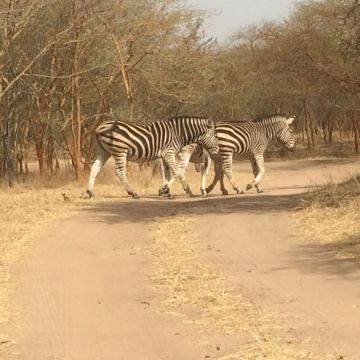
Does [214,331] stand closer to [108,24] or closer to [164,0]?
[108,24]

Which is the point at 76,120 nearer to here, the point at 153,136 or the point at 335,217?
the point at 153,136

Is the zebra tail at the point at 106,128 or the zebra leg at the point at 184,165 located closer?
the zebra tail at the point at 106,128

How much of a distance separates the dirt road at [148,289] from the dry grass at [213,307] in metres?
0.10

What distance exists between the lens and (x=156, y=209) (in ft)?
46.1

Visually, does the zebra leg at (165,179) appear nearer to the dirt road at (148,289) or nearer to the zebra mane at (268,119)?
the zebra mane at (268,119)

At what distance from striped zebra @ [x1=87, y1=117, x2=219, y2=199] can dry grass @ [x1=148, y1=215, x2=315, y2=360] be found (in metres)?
7.19

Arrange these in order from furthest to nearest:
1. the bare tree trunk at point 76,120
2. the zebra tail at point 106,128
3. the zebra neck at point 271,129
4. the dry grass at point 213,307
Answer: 1. the zebra neck at point 271,129
2. the bare tree trunk at point 76,120
3. the zebra tail at point 106,128
4. the dry grass at point 213,307

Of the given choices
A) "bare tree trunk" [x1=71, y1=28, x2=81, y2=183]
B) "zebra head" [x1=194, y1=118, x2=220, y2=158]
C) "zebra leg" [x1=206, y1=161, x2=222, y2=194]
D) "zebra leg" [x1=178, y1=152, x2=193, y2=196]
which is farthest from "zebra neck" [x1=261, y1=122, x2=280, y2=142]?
"bare tree trunk" [x1=71, y1=28, x2=81, y2=183]

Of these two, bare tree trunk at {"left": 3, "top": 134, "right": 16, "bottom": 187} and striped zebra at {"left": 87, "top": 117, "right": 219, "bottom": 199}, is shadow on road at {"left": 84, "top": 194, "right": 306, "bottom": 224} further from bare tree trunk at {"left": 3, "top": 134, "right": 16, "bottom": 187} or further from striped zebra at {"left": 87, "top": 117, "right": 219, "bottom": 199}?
bare tree trunk at {"left": 3, "top": 134, "right": 16, "bottom": 187}

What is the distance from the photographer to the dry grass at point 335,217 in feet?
29.9

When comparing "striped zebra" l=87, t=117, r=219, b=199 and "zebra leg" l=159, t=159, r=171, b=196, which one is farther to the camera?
"zebra leg" l=159, t=159, r=171, b=196

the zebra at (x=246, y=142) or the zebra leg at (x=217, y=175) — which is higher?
the zebra at (x=246, y=142)

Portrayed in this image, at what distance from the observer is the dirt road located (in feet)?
18.5

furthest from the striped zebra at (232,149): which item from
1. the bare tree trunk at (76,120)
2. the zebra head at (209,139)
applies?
the bare tree trunk at (76,120)
